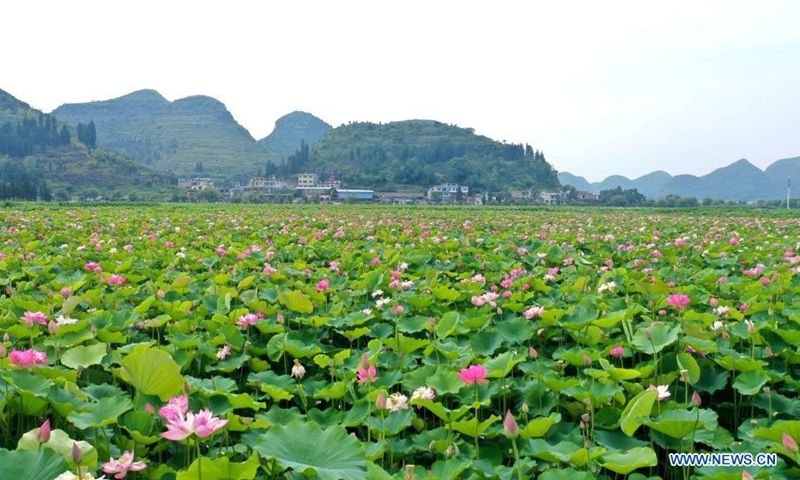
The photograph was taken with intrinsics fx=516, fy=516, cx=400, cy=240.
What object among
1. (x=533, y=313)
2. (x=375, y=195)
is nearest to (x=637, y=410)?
(x=533, y=313)

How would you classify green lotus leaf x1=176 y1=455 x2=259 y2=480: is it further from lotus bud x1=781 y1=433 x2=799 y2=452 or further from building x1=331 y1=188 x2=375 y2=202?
building x1=331 y1=188 x2=375 y2=202

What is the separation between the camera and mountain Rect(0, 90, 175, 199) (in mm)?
89938

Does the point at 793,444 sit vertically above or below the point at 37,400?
above

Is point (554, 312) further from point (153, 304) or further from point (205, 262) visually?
point (205, 262)

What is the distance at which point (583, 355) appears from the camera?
2250 mm

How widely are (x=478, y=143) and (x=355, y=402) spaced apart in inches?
5875

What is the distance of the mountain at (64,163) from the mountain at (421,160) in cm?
3917

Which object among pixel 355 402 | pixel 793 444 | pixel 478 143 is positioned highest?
pixel 478 143

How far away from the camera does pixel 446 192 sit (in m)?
109

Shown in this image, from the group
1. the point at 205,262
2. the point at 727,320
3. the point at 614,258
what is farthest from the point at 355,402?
the point at 614,258

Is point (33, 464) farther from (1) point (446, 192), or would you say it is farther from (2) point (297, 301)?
(1) point (446, 192)

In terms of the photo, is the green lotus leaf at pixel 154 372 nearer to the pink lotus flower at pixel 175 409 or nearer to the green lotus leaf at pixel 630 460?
the pink lotus flower at pixel 175 409

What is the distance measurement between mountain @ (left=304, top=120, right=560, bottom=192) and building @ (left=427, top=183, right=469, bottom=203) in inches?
117

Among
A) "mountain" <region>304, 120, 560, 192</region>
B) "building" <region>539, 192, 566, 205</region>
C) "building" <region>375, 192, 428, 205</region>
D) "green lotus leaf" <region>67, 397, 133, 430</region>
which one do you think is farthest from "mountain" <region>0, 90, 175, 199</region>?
"green lotus leaf" <region>67, 397, 133, 430</region>
